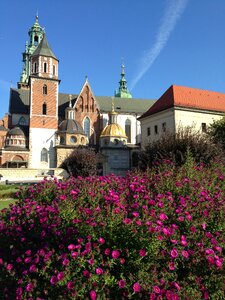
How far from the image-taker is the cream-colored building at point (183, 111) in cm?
3725

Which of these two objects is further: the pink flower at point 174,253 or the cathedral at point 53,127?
the cathedral at point 53,127

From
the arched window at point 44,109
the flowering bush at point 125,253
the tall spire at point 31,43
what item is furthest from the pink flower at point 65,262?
the tall spire at point 31,43

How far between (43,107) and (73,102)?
916 centimetres

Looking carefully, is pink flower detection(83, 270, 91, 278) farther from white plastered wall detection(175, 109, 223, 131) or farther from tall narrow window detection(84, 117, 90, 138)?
tall narrow window detection(84, 117, 90, 138)

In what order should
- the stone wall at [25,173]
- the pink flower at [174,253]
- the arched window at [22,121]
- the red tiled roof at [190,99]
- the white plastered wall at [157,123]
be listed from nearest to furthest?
the pink flower at [174,253]
the white plastered wall at [157,123]
the red tiled roof at [190,99]
the stone wall at [25,173]
the arched window at [22,121]

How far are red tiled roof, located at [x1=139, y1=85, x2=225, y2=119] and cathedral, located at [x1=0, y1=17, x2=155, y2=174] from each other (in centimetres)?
1171

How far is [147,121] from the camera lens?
42.8 m

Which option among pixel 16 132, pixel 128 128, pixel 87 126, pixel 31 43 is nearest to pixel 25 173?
pixel 16 132

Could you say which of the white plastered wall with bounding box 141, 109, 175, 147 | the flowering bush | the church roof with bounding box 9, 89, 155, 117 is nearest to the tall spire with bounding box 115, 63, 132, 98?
the church roof with bounding box 9, 89, 155, 117

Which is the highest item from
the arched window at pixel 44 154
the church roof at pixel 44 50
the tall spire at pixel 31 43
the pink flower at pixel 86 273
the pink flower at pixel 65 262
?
the tall spire at pixel 31 43

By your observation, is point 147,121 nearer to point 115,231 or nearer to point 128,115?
point 128,115

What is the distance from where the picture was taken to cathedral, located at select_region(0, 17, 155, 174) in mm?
49938

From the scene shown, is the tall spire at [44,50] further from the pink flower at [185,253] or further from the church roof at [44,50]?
the pink flower at [185,253]

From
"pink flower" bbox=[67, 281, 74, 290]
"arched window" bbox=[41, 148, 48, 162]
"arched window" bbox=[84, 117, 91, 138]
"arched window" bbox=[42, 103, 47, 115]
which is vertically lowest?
"pink flower" bbox=[67, 281, 74, 290]
